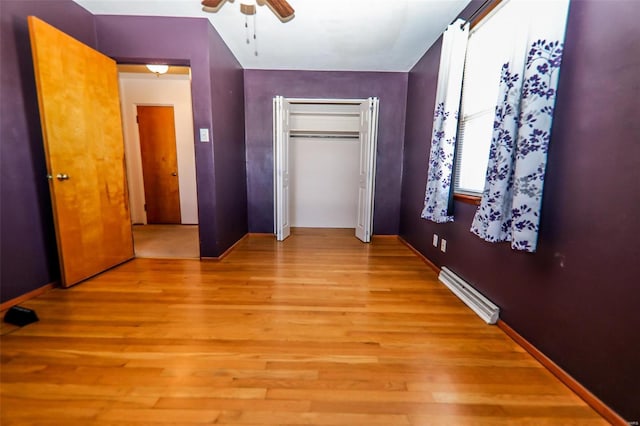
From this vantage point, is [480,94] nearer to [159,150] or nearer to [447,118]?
[447,118]

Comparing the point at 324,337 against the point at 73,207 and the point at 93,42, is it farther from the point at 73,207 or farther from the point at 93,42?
the point at 93,42

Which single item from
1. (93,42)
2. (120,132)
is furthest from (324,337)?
(93,42)

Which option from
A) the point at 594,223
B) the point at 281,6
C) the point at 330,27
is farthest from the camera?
the point at 330,27

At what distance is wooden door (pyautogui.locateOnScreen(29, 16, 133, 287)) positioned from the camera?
196 centimetres

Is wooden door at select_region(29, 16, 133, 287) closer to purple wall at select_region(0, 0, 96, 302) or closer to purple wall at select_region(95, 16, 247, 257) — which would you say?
purple wall at select_region(0, 0, 96, 302)

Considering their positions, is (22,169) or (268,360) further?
(22,169)

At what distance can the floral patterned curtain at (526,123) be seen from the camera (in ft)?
4.21

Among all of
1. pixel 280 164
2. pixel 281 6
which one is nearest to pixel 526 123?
pixel 281 6

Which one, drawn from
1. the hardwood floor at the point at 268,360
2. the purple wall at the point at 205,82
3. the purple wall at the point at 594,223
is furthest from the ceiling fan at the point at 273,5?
the hardwood floor at the point at 268,360

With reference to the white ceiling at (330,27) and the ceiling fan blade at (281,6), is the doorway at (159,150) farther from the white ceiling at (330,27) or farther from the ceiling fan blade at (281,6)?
the ceiling fan blade at (281,6)

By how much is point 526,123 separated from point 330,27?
2.08m

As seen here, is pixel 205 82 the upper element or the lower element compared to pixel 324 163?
upper

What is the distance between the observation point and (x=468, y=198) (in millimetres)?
2094

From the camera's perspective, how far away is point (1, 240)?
5.89ft
